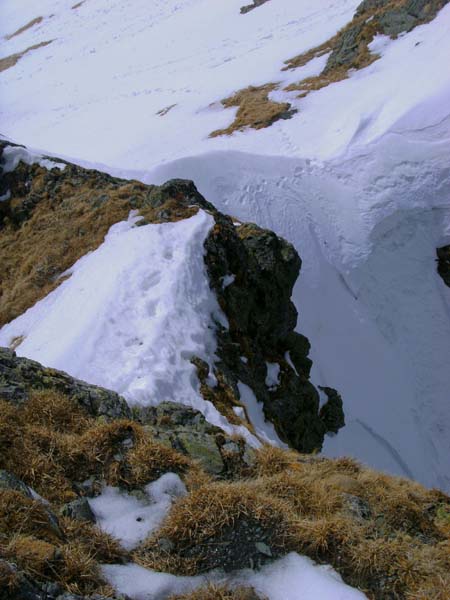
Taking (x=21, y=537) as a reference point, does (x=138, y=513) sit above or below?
below

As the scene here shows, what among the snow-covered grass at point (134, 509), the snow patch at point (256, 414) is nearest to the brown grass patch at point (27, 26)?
the snow patch at point (256, 414)

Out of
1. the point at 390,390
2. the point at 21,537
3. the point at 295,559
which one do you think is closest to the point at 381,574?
the point at 295,559

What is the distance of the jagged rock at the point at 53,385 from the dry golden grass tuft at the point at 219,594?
8.31ft

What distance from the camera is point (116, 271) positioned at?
34.7 ft

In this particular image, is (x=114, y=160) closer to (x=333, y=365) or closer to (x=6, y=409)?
(x=333, y=365)

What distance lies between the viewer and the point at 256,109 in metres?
26.9

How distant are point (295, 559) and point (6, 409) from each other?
9.84 feet

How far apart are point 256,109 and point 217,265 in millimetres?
18616

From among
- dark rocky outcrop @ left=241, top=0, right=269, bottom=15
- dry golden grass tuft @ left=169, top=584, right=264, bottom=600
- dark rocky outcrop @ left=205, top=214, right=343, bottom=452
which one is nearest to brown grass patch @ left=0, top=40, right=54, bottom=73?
dark rocky outcrop @ left=241, top=0, right=269, bottom=15

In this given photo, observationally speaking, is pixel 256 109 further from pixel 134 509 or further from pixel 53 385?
pixel 134 509

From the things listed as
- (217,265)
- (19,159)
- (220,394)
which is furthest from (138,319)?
(19,159)

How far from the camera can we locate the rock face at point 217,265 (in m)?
10.3

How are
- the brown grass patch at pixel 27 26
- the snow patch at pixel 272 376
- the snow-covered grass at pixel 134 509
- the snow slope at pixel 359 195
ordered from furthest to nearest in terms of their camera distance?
the brown grass patch at pixel 27 26 → the snow slope at pixel 359 195 → the snow patch at pixel 272 376 → the snow-covered grass at pixel 134 509

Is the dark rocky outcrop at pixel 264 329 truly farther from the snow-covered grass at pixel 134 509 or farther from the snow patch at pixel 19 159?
the snow patch at pixel 19 159
